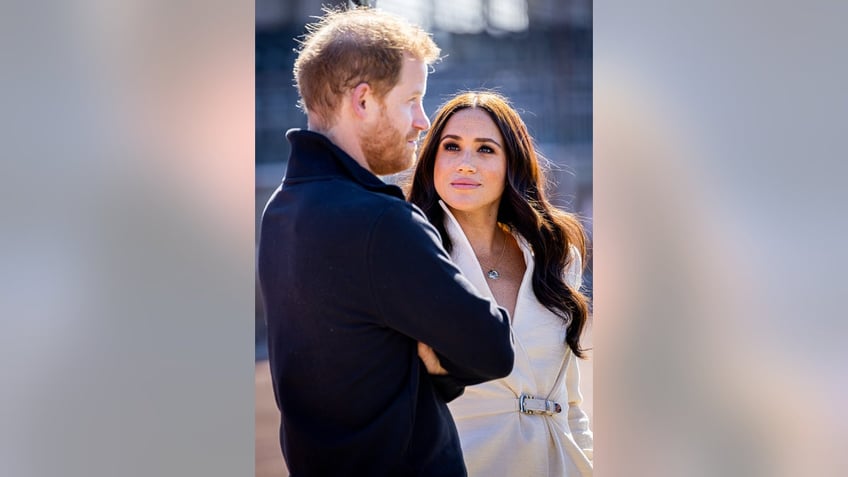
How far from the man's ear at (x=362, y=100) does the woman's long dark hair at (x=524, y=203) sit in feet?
0.77

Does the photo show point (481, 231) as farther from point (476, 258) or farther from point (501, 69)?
point (501, 69)

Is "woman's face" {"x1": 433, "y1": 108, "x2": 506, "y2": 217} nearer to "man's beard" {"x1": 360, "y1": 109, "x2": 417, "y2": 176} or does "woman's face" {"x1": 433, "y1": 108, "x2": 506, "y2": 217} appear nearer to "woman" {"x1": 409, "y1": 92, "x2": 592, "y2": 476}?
"woman" {"x1": 409, "y1": 92, "x2": 592, "y2": 476}

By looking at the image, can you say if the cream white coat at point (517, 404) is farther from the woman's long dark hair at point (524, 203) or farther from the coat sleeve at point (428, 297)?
the coat sleeve at point (428, 297)

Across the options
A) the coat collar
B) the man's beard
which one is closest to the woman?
the man's beard

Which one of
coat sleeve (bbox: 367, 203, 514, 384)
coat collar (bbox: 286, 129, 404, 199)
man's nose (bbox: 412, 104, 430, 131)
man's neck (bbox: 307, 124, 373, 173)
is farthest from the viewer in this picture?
man's nose (bbox: 412, 104, 430, 131)

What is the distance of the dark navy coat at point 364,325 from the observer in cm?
261

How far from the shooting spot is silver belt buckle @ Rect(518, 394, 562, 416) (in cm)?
311

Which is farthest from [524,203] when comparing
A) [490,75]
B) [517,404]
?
[517,404]

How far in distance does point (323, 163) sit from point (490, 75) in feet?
2.28
